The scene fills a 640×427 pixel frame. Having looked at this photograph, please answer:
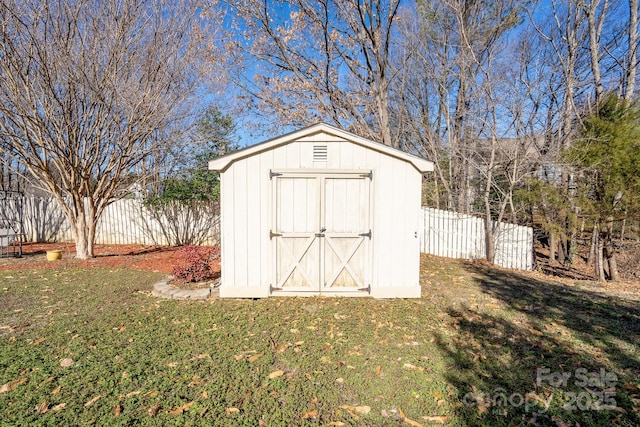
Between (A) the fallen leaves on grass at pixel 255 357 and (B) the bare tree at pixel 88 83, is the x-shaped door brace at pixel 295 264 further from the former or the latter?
(B) the bare tree at pixel 88 83

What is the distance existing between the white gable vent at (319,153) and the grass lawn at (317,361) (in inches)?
93.7

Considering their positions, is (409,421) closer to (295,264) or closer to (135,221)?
(295,264)

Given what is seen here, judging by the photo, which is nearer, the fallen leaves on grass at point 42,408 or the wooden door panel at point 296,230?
the fallen leaves on grass at point 42,408

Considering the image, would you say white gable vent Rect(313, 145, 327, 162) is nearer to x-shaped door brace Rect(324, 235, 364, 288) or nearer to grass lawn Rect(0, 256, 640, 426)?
x-shaped door brace Rect(324, 235, 364, 288)

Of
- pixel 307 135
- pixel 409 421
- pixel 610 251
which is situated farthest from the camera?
pixel 610 251

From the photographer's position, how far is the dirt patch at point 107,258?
8133 mm

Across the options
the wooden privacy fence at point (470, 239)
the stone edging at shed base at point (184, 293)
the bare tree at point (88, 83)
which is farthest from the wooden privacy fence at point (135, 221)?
the wooden privacy fence at point (470, 239)

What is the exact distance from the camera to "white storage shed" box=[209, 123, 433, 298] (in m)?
5.41

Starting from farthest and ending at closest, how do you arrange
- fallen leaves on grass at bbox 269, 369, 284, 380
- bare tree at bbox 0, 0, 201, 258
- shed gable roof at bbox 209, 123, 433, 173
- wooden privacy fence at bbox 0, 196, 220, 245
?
wooden privacy fence at bbox 0, 196, 220, 245
bare tree at bbox 0, 0, 201, 258
shed gable roof at bbox 209, 123, 433, 173
fallen leaves on grass at bbox 269, 369, 284, 380

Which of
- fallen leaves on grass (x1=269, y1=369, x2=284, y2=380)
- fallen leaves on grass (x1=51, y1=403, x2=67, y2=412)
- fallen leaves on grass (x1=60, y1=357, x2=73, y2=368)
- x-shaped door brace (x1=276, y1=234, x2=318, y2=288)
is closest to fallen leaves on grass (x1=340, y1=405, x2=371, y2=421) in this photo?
fallen leaves on grass (x1=269, y1=369, x2=284, y2=380)

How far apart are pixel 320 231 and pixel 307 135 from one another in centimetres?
163

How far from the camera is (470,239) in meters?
9.91

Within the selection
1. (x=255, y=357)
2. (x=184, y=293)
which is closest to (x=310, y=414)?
(x=255, y=357)

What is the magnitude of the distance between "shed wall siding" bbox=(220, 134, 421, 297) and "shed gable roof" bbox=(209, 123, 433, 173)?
79mm
